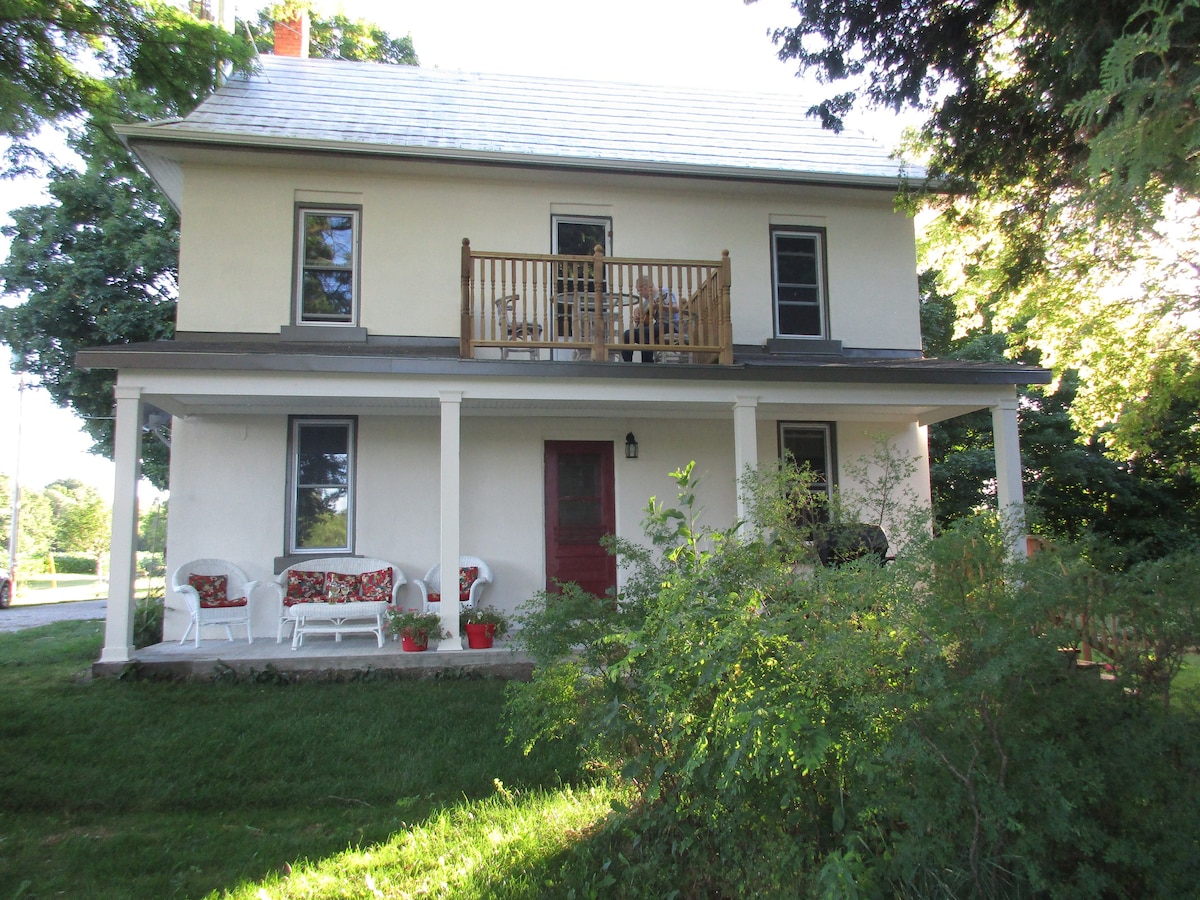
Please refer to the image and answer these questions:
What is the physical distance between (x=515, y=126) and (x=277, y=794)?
8.50m

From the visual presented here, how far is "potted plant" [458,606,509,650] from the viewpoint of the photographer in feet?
24.2

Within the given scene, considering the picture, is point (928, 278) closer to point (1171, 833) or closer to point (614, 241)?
point (614, 241)

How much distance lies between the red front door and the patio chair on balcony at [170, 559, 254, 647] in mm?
3356

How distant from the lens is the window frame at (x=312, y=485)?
28.2ft

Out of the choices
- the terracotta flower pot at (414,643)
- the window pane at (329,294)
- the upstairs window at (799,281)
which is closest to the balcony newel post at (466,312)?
the window pane at (329,294)

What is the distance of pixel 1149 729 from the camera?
7.49ft

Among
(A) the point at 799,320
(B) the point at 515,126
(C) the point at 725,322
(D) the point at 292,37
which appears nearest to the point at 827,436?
(A) the point at 799,320

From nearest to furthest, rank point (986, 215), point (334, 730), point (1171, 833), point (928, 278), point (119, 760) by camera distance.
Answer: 1. point (1171, 833)
2. point (119, 760)
3. point (334, 730)
4. point (986, 215)
5. point (928, 278)

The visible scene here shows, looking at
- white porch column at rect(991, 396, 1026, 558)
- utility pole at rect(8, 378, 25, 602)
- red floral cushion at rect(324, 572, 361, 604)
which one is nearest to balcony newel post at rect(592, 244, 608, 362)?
red floral cushion at rect(324, 572, 361, 604)

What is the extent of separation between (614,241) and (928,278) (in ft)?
42.7

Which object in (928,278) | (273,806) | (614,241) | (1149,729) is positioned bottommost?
(273,806)

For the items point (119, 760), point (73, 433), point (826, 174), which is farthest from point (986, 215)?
point (73, 433)

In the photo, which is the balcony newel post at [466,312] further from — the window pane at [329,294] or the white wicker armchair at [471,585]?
the white wicker armchair at [471,585]

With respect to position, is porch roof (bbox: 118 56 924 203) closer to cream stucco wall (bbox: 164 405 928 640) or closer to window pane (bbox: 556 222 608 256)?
window pane (bbox: 556 222 608 256)
